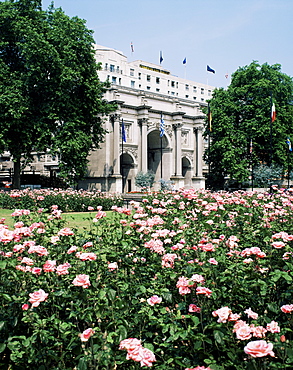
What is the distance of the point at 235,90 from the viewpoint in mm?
42875

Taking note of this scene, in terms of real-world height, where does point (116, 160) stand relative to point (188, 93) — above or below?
below

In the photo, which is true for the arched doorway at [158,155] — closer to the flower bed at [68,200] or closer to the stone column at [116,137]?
the stone column at [116,137]

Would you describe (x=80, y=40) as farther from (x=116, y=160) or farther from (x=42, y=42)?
(x=116, y=160)

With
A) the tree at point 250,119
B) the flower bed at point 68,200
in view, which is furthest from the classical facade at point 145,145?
the flower bed at point 68,200

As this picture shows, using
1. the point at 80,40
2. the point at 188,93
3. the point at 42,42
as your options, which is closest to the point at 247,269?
the point at 42,42

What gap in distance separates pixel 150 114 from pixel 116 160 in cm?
917

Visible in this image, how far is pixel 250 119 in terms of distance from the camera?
42625 millimetres

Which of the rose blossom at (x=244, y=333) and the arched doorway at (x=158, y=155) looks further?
the arched doorway at (x=158, y=155)

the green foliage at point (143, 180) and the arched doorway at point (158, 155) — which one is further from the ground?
the arched doorway at point (158, 155)

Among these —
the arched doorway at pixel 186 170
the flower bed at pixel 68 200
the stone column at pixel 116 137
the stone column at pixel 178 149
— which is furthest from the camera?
the arched doorway at pixel 186 170

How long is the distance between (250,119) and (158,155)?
46.9ft

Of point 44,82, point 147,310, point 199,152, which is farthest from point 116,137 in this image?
point 147,310

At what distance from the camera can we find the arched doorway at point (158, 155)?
50.4 meters

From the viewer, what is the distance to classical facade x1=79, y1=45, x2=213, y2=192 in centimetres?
4231
